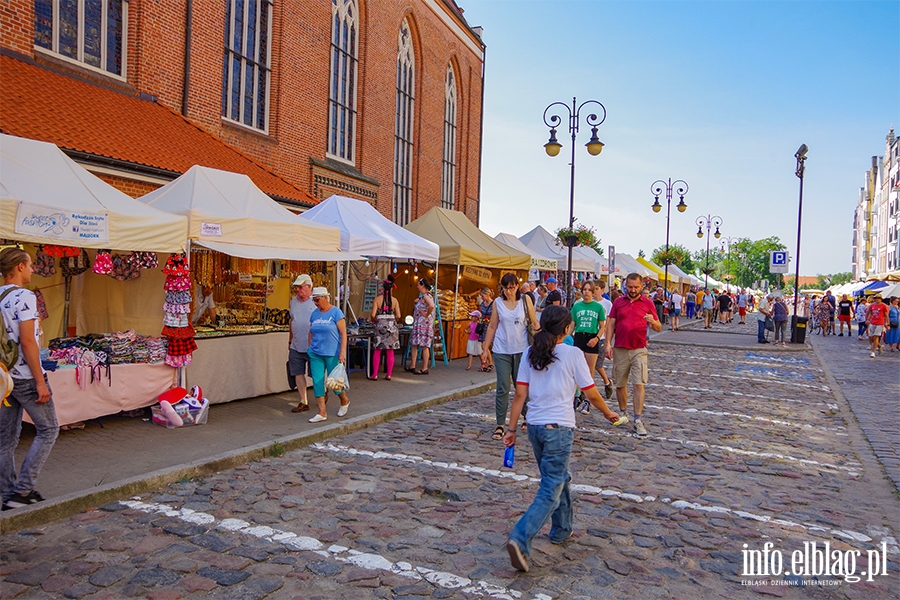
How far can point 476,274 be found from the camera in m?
16.5

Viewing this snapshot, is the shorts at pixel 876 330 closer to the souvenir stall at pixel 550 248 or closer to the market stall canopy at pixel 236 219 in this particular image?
the souvenir stall at pixel 550 248

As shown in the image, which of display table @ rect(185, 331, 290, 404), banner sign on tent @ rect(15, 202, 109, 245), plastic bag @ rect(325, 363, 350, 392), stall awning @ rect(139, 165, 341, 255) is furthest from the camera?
display table @ rect(185, 331, 290, 404)

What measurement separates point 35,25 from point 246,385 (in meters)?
8.02

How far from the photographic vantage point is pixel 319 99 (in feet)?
63.8

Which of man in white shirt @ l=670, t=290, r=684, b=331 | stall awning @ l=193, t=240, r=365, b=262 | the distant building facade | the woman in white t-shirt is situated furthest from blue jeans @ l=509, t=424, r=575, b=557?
the distant building facade

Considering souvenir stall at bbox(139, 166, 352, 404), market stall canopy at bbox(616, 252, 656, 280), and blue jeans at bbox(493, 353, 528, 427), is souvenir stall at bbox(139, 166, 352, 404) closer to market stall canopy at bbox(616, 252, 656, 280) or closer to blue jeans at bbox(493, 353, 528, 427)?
blue jeans at bbox(493, 353, 528, 427)

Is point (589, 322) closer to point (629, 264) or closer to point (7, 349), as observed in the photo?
point (7, 349)

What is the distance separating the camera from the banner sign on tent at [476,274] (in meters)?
16.0

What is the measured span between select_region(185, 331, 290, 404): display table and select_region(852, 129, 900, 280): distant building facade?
58.0 m

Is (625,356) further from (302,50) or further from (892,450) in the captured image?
(302,50)

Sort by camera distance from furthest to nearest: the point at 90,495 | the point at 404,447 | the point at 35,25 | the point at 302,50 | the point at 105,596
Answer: the point at 302,50
the point at 35,25
the point at 404,447
the point at 90,495
the point at 105,596

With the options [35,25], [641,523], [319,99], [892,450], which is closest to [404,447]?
[641,523]

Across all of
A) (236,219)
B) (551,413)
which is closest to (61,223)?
(236,219)

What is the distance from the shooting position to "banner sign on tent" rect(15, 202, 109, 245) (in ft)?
21.6
